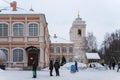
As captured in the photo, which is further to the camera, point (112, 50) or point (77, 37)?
point (77, 37)

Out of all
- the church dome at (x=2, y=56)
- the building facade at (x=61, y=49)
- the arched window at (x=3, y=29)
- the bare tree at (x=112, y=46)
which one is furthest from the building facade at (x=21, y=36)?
the building facade at (x=61, y=49)

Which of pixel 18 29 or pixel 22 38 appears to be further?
pixel 18 29

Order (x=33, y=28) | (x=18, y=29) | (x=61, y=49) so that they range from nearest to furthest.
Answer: (x=33, y=28)
(x=18, y=29)
(x=61, y=49)

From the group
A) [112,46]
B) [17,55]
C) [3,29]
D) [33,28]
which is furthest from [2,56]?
[112,46]

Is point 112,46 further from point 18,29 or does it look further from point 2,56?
point 2,56

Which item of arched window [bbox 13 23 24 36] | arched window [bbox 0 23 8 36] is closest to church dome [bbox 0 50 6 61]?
arched window [bbox 0 23 8 36]

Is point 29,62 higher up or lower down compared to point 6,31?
lower down

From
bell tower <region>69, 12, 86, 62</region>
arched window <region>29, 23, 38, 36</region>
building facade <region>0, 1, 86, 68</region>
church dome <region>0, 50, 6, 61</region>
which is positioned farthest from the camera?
bell tower <region>69, 12, 86, 62</region>

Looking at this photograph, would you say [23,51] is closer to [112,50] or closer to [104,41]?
[112,50]

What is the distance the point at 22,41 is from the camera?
58688mm

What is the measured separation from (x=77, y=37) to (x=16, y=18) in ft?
259

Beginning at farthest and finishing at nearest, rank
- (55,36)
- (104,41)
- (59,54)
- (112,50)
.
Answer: (55,36), (59,54), (104,41), (112,50)

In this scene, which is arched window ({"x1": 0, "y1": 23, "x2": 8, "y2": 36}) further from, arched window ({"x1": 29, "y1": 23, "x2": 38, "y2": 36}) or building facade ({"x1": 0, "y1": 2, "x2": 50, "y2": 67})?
arched window ({"x1": 29, "y1": 23, "x2": 38, "y2": 36})

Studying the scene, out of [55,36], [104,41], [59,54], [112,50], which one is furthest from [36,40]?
[55,36]
